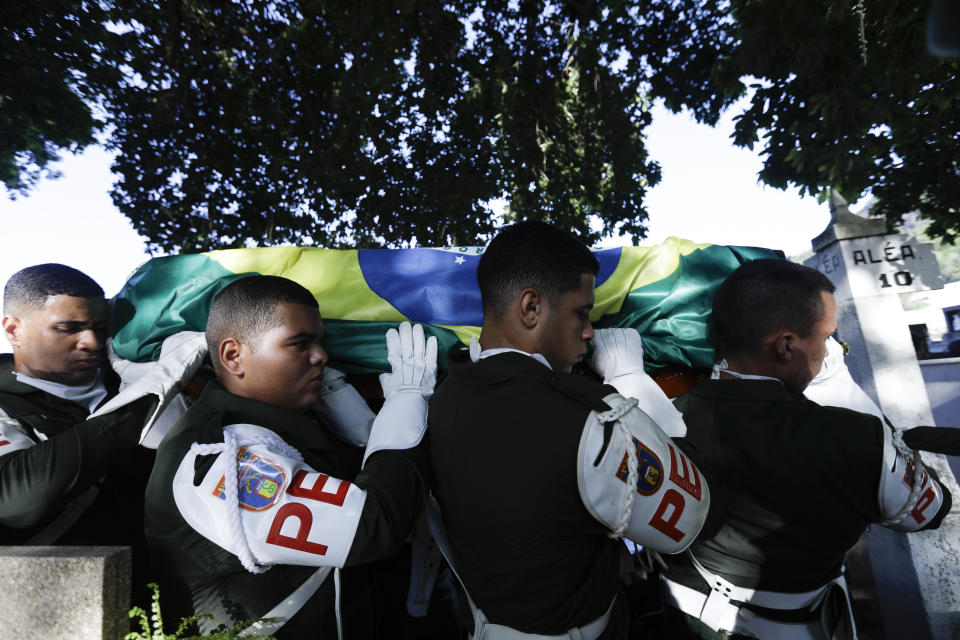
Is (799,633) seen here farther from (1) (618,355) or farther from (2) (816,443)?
(1) (618,355)

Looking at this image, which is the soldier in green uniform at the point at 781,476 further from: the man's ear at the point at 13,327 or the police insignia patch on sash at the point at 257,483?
the man's ear at the point at 13,327

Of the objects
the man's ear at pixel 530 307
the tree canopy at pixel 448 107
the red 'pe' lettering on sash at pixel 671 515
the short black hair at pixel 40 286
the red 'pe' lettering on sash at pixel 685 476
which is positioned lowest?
the red 'pe' lettering on sash at pixel 671 515

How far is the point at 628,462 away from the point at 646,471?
6 centimetres

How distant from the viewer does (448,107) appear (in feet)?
24.0

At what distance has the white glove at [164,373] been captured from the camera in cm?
164

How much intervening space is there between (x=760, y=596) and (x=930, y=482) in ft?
1.98

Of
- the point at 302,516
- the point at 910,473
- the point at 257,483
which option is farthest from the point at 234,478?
the point at 910,473

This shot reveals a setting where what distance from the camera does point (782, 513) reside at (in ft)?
5.19

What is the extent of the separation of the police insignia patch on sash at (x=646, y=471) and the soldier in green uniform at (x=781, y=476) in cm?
35

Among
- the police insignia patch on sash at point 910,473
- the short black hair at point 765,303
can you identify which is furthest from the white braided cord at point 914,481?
the short black hair at point 765,303

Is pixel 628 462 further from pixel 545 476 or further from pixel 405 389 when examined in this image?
pixel 405 389

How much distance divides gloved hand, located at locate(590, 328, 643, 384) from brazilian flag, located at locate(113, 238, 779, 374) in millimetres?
113

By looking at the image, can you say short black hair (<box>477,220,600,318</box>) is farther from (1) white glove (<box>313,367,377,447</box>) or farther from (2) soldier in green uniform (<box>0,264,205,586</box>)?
(2) soldier in green uniform (<box>0,264,205,586</box>)

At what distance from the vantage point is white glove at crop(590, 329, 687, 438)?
173cm
